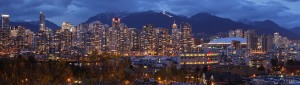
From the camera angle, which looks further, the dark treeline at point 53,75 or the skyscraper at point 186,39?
the skyscraper at point 186,39

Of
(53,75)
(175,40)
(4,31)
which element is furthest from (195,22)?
(53,75)

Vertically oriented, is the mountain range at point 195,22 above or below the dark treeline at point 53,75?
above

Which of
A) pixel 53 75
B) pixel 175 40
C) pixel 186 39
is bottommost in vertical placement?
pixel 53 75

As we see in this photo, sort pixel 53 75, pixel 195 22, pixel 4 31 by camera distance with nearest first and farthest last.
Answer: pixel 53 75
pixel 4 31
pixel 195 22

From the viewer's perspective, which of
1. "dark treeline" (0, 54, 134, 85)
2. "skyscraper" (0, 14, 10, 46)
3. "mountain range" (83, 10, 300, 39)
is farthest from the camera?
"mountain range" (83, 10, 300, 39)

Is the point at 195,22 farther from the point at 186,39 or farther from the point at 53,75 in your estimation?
the point at 53,75

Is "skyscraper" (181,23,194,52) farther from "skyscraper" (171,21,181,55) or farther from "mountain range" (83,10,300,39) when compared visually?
"mountain range" (83,10,300,39)

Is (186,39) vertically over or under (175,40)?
over

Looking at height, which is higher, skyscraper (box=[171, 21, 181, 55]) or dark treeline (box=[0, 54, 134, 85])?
skyscraper (box=[171, 21, 181, 55])

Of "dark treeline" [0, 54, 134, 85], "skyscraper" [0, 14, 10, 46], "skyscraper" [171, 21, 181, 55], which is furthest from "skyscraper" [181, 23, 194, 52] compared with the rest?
"dark treeline" [0, 54, 134, 85]

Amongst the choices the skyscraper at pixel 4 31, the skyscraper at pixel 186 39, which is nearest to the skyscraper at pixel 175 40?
the skyscraper at pixel 186 39

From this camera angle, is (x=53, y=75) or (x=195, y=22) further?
(x=195, y=22)

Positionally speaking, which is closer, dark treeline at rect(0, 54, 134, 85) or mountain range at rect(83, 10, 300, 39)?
dark treeline at rect(0, 54, 134, 85)

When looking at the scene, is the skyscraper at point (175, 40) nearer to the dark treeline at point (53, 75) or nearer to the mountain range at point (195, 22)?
the mountain range at point (195, 22)
